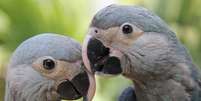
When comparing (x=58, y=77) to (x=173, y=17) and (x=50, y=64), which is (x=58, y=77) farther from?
(x=173, y=17)

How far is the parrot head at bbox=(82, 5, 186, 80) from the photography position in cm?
214

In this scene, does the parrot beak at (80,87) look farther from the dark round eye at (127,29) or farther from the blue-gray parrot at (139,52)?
the dark round eye at (127,29)

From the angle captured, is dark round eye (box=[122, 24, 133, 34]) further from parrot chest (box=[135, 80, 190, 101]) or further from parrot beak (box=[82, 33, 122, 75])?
parrot chest (box=[135, 80, 190, 101])

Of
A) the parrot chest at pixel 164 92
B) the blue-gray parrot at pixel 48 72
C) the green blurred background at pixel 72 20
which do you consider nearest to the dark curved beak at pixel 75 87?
the blue-gray parrot at pixel 48 72

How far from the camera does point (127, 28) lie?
7.01 feet

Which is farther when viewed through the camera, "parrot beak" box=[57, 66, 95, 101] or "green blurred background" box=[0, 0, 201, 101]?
"green blurred background" box=[0, 0, 201, 101]

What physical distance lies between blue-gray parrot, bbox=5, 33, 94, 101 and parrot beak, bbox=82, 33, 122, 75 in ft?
0.15

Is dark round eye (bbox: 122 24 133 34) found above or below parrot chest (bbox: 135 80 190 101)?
above

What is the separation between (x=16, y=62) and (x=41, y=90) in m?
0.14

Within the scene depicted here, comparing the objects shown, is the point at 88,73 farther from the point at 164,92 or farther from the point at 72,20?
the point at 72,20

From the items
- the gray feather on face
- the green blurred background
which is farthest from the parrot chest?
the green blurred background

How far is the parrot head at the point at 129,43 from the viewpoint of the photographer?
7.02ft

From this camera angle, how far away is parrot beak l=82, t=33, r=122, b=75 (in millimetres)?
2152

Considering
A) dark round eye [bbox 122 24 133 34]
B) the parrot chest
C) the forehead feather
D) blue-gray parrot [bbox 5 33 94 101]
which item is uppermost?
the forehead feather
